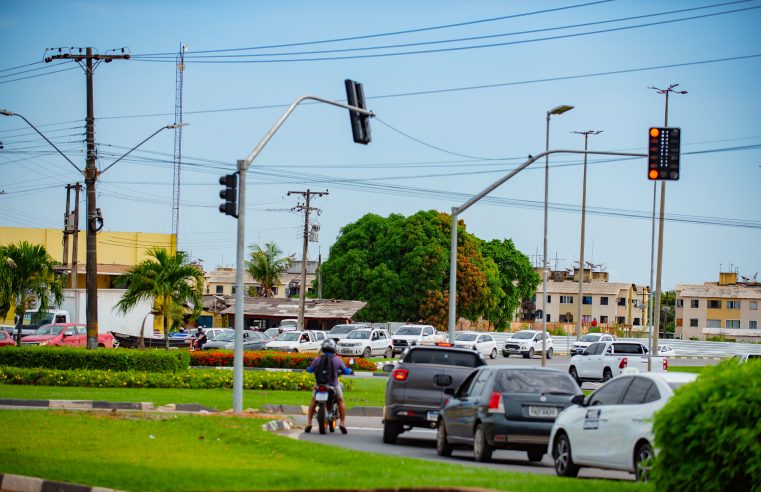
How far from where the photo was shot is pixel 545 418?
1772 cm

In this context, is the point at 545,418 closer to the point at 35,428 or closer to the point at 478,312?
the point at 35,428

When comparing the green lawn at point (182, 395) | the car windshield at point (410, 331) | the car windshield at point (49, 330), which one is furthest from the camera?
the car windshield at point (410, 331)

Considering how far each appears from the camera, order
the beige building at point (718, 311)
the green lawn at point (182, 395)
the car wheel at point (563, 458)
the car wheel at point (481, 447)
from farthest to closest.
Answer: the beige building at point (718, 311) < the green lawn at point (182, 395) < the car wheel at point (481, 447) < the car wheel at point (563, 458)

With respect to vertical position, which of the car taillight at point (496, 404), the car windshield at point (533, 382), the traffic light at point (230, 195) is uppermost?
the traffic light at point (230, 195)

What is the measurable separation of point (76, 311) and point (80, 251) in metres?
40.4

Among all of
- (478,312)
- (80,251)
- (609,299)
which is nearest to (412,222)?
(478,312)

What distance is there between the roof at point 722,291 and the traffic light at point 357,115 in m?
107

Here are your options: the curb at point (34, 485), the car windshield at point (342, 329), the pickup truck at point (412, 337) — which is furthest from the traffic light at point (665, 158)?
the car windshield at point (342, 329)

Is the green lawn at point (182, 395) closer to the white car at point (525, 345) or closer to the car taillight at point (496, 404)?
the car taillight at point (496, 404)

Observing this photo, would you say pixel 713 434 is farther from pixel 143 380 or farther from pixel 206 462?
pixel 143 380

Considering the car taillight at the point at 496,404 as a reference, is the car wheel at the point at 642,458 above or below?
below

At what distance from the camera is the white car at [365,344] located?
200 feet

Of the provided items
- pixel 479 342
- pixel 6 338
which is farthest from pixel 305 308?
pixel 6 338

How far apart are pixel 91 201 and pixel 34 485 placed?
25254 mm
